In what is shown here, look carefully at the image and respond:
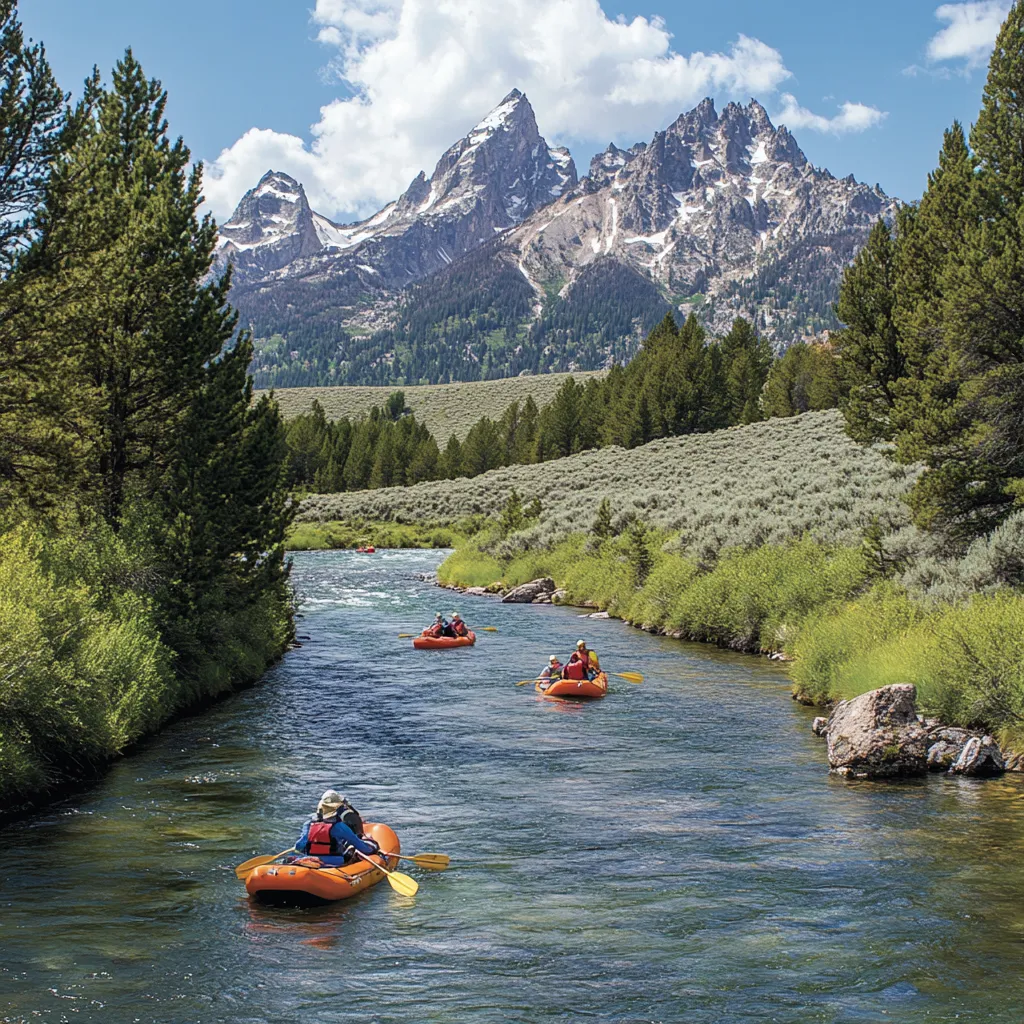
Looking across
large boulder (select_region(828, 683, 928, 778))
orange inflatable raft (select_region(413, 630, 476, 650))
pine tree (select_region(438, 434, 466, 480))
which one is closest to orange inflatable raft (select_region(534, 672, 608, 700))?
large boulder (select_region(828, 683, 928, 778))

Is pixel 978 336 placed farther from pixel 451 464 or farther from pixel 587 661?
pixel 451 464

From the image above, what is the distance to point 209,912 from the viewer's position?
10.2 meters

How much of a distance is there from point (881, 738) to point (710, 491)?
103 ft

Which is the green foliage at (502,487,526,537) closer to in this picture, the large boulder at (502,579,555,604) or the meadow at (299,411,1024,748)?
the meadow at (299,411,1024,748)

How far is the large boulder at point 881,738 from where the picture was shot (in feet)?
48.8

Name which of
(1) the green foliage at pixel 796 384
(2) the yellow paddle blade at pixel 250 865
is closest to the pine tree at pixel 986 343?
(2) the yellow paddle blade at pixel 250 865

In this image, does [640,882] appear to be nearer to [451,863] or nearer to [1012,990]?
[451,863]

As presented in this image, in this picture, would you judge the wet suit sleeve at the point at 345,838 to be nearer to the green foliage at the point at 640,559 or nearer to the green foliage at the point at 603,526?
the green foliage at the point at 640,559

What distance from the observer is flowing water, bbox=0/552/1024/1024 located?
27.7 feet

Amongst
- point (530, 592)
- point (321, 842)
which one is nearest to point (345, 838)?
point (321, 842)

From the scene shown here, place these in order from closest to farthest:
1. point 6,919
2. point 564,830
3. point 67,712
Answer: point 6,919, point 564,830, point 67,712

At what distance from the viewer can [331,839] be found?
1122 cm

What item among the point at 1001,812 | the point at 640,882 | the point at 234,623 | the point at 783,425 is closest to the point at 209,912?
the point at 640,882

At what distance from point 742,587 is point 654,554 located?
304 inches
